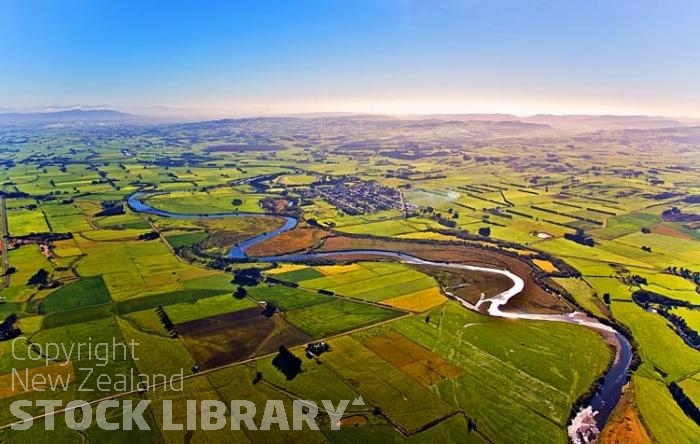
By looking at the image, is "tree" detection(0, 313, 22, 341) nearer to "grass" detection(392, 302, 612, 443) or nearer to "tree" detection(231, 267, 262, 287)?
"tree" detection(231, 267, 262, 287)

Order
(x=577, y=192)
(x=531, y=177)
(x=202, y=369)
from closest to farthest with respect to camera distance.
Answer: (x=202, y=369) < (x=577, y=192) < (x=531, y=177)

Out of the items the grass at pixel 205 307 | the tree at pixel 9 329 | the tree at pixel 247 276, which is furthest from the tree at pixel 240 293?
the tree at pixel 9 329

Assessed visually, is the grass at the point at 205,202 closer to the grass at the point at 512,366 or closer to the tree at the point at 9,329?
the tree at the point at 9,329

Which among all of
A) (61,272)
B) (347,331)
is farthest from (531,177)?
(61,272)

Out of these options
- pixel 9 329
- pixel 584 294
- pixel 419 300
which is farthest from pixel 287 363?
pixel 584 294

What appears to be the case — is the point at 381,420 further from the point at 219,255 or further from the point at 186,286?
the point at 219,255

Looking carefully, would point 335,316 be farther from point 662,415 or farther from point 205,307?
point 662,415

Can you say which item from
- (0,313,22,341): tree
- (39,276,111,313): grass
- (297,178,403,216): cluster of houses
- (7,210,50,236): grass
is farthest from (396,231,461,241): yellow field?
(7,210,50,236): grass
